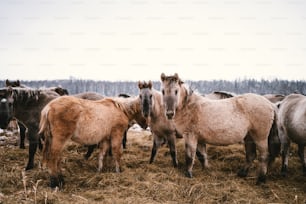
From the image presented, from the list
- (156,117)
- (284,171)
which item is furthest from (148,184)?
(284,171)

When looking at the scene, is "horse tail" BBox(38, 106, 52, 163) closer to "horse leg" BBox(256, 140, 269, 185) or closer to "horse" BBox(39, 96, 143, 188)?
"horse" BBox(39, 96, 143, 188)

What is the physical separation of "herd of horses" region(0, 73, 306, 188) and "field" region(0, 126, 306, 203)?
33 cm

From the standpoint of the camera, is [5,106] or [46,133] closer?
[46,133]

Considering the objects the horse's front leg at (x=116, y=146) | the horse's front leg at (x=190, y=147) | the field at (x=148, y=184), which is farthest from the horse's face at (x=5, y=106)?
the horse's front leg at (x=190, y=147)

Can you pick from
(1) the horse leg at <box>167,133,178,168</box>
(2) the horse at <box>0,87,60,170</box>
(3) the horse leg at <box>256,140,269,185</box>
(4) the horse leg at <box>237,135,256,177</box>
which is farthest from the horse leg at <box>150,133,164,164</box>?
(2) the horse at <box>0,87,60,170</box>

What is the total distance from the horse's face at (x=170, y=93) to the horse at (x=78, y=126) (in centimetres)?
142

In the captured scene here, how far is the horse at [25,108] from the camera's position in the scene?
6.09 metres

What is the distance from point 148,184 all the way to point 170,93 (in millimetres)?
1918

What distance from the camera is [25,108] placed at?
670 cm

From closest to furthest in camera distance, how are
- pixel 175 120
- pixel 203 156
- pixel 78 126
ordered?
pixel 78 126, pixel 175 120, pixel 203 156

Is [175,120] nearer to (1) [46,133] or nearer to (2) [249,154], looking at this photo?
(2) [249,154]

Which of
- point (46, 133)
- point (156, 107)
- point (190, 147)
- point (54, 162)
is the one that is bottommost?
point (54, 162)

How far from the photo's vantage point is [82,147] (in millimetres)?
8656

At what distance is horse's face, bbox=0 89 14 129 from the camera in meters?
6.02
